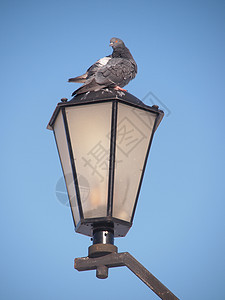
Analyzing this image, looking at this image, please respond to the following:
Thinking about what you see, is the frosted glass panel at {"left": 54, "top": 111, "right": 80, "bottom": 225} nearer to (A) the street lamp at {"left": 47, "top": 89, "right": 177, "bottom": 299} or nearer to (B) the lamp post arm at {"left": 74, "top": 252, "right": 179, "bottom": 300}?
(A) the street lamp at {"left": 47, "top": 89, "right": 177, "bottom": 299}

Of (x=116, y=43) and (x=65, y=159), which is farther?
(x=116, y=43)

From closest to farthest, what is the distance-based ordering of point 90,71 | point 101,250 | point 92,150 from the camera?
point 101,250 → point 92,150 → point 90,71

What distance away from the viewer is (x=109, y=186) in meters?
2.63

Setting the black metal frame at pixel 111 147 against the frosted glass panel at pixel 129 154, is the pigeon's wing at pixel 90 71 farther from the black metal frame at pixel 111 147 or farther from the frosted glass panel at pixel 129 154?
the frosted glass panel at pixel 129 154

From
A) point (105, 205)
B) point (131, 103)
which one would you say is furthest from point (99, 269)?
point (131, 103)

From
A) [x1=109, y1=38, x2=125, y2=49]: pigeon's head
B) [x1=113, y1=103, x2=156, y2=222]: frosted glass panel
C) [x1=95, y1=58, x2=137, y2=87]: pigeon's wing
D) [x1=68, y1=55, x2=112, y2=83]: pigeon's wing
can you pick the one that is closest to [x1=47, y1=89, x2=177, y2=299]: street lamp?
[x1=113, y1=103, x2=156, y2=222]: frosted glass panel

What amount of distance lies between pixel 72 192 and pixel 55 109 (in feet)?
1.98

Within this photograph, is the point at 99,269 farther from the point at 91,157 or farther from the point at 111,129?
the point at 111,129

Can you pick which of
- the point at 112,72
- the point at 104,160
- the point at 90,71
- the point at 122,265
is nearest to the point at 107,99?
the point at 104,160

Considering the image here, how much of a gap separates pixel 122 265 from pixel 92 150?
0.74 metres

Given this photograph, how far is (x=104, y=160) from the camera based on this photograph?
2676mm

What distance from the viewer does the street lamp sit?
2627mm

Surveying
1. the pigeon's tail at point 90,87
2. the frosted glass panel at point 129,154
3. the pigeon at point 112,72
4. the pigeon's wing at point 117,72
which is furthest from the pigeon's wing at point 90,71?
the frosted glass panel at point 129,154

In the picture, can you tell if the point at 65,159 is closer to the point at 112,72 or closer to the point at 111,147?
the point at 111,147
